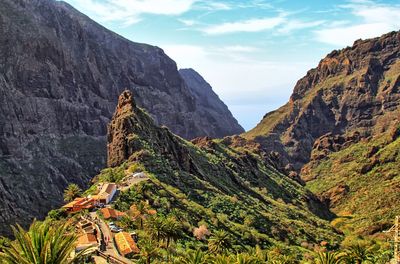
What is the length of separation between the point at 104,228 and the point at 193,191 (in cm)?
3815

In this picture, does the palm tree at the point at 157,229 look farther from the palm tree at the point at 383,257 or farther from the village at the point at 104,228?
the palm tree at the point at 383,257

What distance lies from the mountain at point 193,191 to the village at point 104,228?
9.78 feet

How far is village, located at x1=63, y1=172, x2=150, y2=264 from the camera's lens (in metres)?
55.4

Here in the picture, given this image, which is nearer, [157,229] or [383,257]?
[157,229]

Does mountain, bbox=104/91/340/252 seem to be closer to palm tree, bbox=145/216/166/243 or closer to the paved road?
the paved road

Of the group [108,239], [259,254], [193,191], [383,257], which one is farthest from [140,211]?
[383,257]

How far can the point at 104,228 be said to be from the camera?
213 ft

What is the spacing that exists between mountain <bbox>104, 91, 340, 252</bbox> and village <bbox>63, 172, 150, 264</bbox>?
298 cm

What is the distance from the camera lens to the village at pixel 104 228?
5536 centimetres

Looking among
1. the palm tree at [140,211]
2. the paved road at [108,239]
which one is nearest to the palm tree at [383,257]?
the palm tree at [140,211]

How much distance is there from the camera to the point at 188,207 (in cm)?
8625

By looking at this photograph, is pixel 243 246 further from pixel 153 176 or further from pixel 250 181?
pixel 250 181

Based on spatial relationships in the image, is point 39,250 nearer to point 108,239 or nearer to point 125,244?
point 125,244

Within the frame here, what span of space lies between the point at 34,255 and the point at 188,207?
193ft
